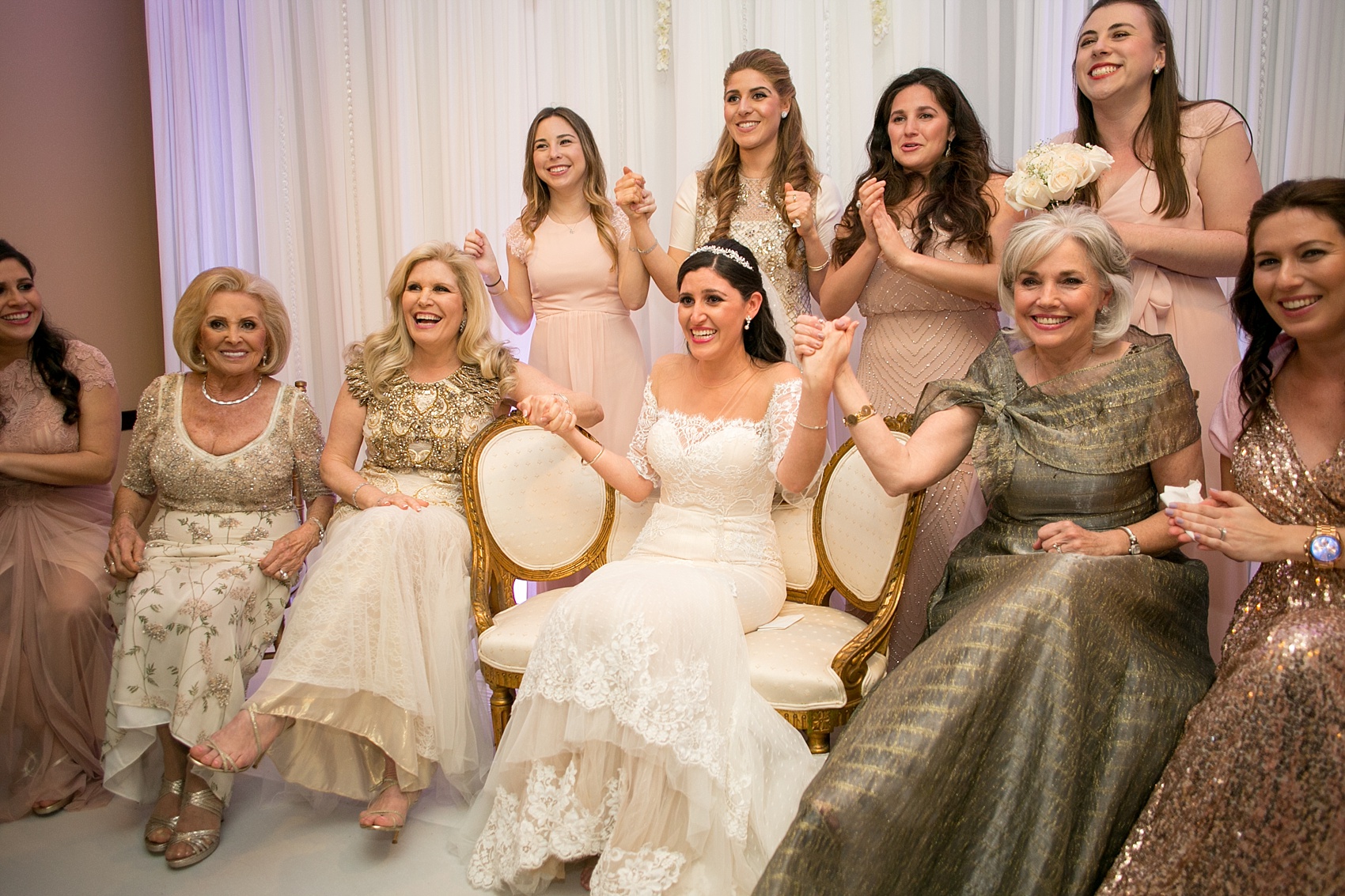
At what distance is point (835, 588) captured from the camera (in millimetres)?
2861

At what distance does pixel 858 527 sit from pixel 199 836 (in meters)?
1.95

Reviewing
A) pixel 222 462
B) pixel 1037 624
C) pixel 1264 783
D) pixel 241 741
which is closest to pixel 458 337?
pixel 222 462

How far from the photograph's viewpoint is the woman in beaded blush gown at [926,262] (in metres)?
2.86

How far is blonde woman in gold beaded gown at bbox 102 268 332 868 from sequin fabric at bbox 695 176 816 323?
1.51m

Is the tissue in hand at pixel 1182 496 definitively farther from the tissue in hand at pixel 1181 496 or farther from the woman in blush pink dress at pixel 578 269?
the woman in blush pink dress at pixel 578 269

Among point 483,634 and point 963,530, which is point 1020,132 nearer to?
point 963,530

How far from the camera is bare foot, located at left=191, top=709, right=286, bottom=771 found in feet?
8.19

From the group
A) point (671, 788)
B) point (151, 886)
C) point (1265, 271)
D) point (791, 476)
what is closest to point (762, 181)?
point (791, 476)

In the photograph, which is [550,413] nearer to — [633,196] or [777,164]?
[633,196]

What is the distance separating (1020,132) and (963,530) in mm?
1629

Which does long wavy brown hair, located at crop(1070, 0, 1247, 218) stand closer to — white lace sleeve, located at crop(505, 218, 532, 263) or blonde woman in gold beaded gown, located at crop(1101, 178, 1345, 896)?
blonde woman in gold beaded gown, located at crop(1101, 178, 1345, 896)

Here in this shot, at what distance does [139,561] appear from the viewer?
303 centimetres

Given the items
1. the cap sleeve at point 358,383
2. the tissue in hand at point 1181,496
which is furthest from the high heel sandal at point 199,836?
the tissue in hand at point 1181,496
